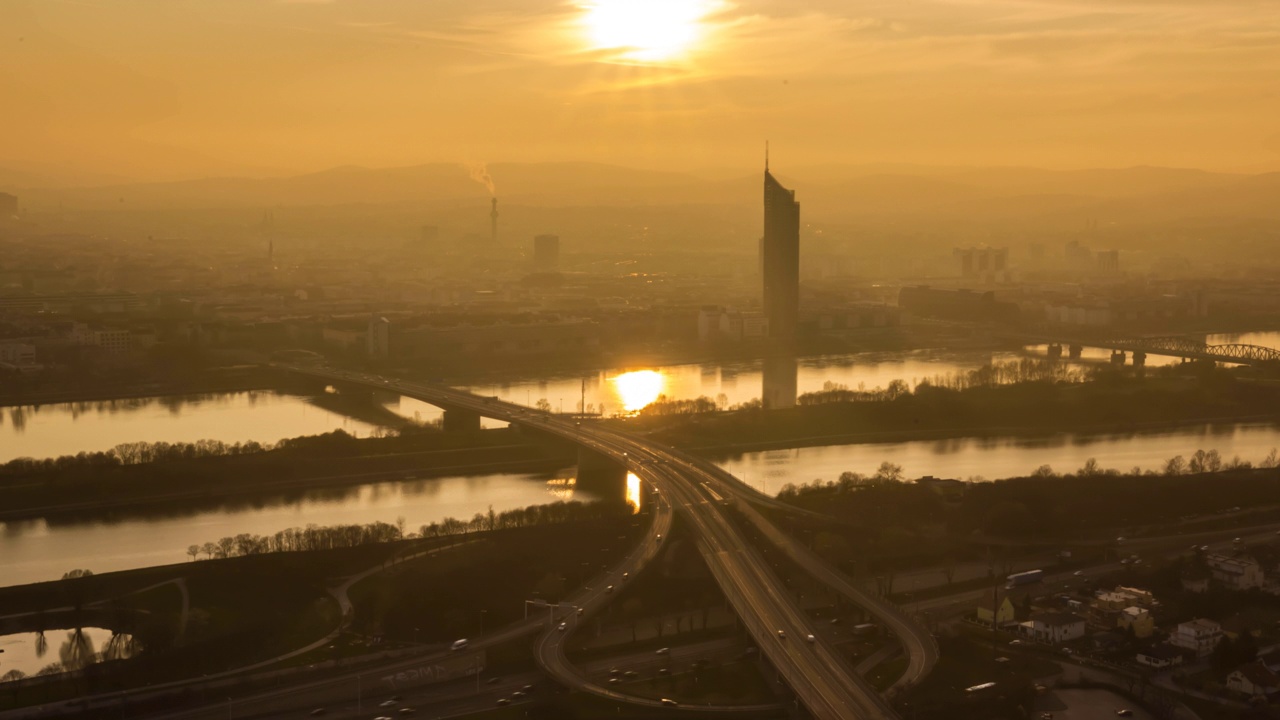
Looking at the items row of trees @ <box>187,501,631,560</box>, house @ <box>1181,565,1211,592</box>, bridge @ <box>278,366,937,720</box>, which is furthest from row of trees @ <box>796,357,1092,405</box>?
house @ <box>1181,565,1211,592</box>

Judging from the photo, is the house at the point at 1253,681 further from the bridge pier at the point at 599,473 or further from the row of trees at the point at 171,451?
the row of trees at the point at 171,451

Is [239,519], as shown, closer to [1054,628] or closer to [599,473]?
[599,473]

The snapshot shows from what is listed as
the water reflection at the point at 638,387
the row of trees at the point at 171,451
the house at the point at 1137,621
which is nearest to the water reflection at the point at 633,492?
the row of trees at the point at 171,451

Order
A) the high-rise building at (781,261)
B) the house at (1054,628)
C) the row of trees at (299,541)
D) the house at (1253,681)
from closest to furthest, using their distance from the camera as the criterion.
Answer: the house at (1253,681)
the house at (1054,628)
the row of trees at (299,541)
the high-rise building at (781,261)

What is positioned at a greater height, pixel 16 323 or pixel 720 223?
pixel 720 223

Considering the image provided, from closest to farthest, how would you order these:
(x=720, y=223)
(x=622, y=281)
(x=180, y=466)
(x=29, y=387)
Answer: (x=180, y=466), (x=29, y=387), (x=622, y=281), (x=720, y=223)

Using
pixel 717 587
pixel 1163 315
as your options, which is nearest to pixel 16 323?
pixel 717 587

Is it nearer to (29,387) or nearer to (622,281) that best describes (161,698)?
(29,387)

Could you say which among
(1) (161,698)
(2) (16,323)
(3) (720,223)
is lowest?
(1) (161,698)
